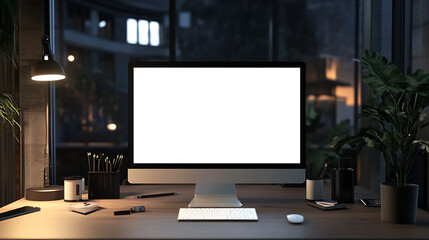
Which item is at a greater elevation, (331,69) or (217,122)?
(331,69)

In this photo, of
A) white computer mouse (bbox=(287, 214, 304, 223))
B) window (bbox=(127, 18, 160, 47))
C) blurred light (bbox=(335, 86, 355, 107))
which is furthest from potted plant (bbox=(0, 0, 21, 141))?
blurred light (bbox=(335, 86, 355, 107))

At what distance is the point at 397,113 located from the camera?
1.31 meters

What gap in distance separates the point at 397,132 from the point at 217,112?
0.65 m

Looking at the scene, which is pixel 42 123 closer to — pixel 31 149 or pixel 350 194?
pixel 31 149

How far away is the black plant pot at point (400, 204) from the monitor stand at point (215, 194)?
1.67ft

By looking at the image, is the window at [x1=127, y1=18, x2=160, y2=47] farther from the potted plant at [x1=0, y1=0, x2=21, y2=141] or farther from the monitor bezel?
the monitor bezel

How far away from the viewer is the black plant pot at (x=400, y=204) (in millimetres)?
1237

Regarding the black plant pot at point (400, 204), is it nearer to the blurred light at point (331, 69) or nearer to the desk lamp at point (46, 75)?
the desk lamp at point (46, 75)

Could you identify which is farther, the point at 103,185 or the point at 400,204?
the point at 103,185

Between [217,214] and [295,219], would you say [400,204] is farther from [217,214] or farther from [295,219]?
[217,214]

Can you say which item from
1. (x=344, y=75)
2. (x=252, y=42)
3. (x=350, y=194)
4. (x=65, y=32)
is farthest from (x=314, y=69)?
(x=350, y=194)

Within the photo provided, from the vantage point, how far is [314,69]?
7.04 metres

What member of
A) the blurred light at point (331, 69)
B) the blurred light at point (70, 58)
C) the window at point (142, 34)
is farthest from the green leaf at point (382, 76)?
the blurred light at point (331, 69)

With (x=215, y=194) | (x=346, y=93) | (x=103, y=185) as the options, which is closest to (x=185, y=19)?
(x=346, y=93)
